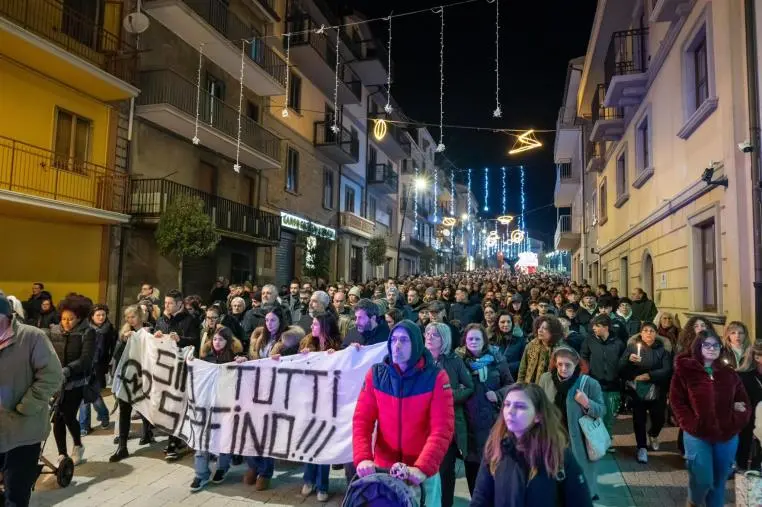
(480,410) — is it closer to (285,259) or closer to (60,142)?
(60,142)

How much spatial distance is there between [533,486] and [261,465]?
3431 mm

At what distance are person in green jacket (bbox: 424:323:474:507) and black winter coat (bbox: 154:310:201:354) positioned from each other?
3.66 m

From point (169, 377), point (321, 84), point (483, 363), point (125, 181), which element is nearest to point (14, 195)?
point (125, 181)

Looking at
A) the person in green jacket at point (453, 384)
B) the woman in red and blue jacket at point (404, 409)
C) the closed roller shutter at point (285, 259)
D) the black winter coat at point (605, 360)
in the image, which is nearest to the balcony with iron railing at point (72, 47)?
the closed roller shutter at point (285, 259)

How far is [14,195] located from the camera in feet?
35.1

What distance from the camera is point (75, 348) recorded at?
5.37 m

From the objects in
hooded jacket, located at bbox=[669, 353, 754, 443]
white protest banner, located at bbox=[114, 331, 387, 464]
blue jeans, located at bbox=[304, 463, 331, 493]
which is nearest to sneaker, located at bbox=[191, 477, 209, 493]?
white protest banner, located at bbox=[114, 331, 387, 464]

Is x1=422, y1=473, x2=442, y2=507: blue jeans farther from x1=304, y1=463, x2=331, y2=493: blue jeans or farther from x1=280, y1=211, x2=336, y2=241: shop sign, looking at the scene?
x1=280, y1=211, x2=336, y2=241: shop sign

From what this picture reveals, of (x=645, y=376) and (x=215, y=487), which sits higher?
(x=645, y=376)

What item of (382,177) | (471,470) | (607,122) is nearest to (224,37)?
(607,122)

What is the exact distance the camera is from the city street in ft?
16.0

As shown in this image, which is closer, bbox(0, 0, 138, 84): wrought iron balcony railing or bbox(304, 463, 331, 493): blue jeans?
bbox(304, 463, 331, 493): blue jeans

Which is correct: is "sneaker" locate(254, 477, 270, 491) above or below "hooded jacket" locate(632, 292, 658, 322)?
below

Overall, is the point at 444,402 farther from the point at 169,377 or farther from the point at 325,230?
the point at 325,230
